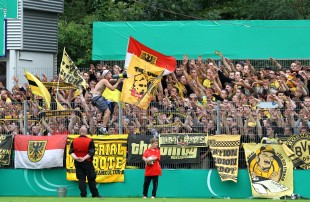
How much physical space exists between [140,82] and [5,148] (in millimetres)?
4628

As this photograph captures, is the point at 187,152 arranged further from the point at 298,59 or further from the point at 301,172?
the point at 298,59

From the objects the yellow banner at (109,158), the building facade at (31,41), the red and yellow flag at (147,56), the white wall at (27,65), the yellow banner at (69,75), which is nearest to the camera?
the yellow banner at (109,158)

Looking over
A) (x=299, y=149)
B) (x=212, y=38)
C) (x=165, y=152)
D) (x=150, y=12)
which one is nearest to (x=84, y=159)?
(x=165, y=152)

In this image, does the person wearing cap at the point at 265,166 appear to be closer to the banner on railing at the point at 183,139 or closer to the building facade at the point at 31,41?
the banner on railing at the point at 183,139

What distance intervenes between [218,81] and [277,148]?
309cm

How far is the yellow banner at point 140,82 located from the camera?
98.2 feet

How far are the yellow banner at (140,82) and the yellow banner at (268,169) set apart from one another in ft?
10.6

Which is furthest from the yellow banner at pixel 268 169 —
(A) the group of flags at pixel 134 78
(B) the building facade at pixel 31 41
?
(B) the building facade at pixel 31 41

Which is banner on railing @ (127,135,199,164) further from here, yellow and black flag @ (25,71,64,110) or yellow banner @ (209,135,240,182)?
yellow and black flag @ (25,71,64,110)

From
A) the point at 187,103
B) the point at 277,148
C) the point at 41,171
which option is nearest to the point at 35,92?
the point at 41,171

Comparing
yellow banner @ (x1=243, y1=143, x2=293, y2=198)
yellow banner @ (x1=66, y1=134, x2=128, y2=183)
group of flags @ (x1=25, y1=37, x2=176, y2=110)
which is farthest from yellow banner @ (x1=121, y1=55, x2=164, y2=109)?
yellow banner @ (x1=243, y1=143, x2=293, y2=198)

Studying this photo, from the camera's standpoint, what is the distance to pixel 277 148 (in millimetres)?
29031

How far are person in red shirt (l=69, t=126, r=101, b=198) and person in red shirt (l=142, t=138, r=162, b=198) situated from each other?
1.38 m

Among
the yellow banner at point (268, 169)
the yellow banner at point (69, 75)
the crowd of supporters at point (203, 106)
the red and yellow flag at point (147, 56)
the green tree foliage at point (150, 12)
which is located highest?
the green tree foliage at point (150, 12)
